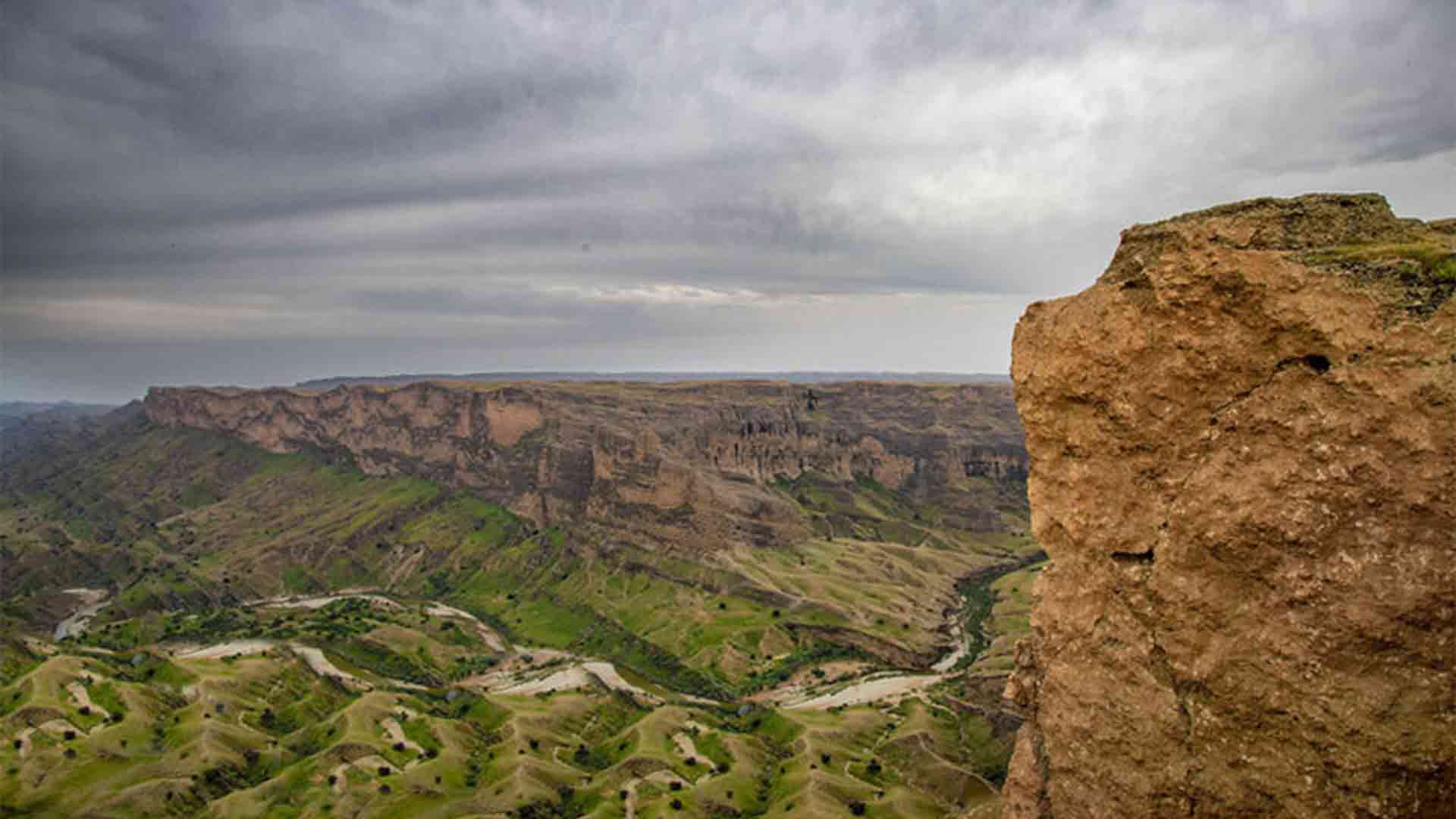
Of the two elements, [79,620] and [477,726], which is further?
[79,620]

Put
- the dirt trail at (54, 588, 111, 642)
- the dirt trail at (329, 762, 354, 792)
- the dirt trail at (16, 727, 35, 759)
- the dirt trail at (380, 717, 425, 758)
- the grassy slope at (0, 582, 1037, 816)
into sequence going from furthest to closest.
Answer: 1. the dirt trail at (54, 588, 111, 642)
2. the dirt trail at (380, 717, 425, 758)
3. the dirt trail at (16, 727, 35, 759)
4. the dirt trail at (329, 762, 354, 792)
5. the grassy slope at (0, 582, 1037, 816)

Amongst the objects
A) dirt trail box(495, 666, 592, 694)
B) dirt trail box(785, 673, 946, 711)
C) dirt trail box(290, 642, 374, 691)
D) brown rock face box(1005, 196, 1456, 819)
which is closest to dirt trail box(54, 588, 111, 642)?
dirt trail box(290, 642, 374, 691)

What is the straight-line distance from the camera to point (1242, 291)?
46.7ft

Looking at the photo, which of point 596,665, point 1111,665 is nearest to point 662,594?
point 596,665

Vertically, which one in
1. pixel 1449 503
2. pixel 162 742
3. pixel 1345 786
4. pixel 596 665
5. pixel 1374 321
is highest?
pixel 1374 321

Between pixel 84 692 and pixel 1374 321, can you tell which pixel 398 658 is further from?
pixel 1374 321

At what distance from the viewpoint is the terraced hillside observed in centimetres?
8300

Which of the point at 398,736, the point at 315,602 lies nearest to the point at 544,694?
the point at 398,736

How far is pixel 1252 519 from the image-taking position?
1361 cm

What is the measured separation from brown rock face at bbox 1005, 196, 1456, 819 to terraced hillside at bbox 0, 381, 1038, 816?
213 feet

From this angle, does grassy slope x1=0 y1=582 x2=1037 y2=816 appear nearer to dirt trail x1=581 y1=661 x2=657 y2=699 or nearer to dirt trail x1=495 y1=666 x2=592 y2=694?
dirt trail x1=581 y1=661 x2=657 y2=699

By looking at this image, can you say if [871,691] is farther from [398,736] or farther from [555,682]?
[398,736]

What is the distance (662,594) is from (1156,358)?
16274cm

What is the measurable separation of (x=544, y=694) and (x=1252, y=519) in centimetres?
11914
